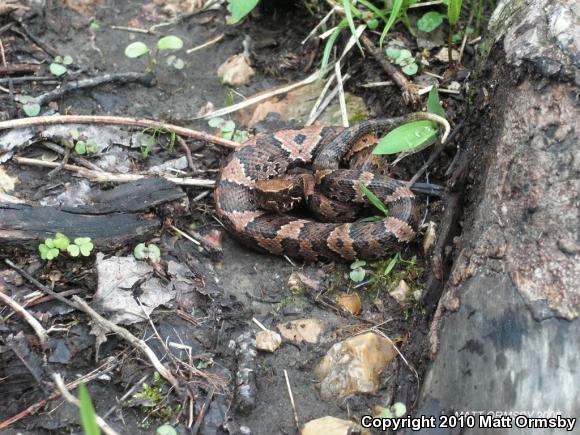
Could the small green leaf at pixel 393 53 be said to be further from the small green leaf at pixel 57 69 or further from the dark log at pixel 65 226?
the small green leaf at pixel 57 69

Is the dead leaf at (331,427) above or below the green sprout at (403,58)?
below

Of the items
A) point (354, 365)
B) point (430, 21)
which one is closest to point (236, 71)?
point (430, 21)

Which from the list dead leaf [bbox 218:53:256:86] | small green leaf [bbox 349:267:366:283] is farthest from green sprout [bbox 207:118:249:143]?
small green leaf [bbox 349:267:366:283]

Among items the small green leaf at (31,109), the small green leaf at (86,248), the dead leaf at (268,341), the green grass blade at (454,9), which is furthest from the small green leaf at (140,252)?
the green grass blade at (454,9)

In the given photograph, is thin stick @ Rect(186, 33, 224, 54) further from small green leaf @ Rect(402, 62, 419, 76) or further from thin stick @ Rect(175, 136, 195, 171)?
small green leaf @ Rect(402, 62, 419, 76)

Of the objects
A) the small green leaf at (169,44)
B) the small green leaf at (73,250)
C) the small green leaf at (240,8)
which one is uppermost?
the small green leaf at (240,8)

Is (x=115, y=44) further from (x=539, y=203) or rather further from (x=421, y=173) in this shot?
(x=539, y=203)

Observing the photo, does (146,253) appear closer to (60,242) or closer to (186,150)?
(60,242)
